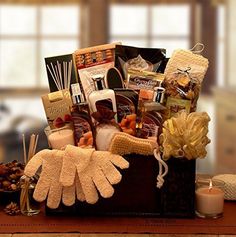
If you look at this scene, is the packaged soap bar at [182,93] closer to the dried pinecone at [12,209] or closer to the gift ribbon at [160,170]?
the gift ribbon at [160,170]

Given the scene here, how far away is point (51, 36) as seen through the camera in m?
4.65

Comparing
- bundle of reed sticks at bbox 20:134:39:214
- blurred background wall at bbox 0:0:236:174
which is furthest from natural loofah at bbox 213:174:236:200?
blurred background wall at bbox 0:0:236:174

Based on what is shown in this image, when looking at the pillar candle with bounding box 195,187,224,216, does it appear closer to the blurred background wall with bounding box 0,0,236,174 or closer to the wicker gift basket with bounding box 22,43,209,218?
the wicker gift basket with bounding box 22,43,209,218

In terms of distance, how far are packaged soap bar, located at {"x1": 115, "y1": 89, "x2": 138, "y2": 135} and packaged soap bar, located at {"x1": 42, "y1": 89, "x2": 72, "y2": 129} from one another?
100 millimetres

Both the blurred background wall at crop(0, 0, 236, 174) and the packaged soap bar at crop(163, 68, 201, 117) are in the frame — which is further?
the blurred background wall at crop(0, 0, 236, 174)

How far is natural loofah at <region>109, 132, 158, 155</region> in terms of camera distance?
0.94 metres

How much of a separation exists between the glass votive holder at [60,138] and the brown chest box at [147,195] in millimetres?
115

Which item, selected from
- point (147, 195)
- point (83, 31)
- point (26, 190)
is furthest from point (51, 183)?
point (83, 31)

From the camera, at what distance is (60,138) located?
985 millimetres

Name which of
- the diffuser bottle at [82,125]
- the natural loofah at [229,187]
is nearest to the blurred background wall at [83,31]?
the natural loofah at [229,187]

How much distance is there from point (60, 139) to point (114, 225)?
0.63ft

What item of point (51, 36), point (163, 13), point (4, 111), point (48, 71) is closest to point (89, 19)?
point (51, 36)

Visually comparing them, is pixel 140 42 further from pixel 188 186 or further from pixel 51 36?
pixel 188 186

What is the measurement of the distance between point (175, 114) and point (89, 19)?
3710 mm
